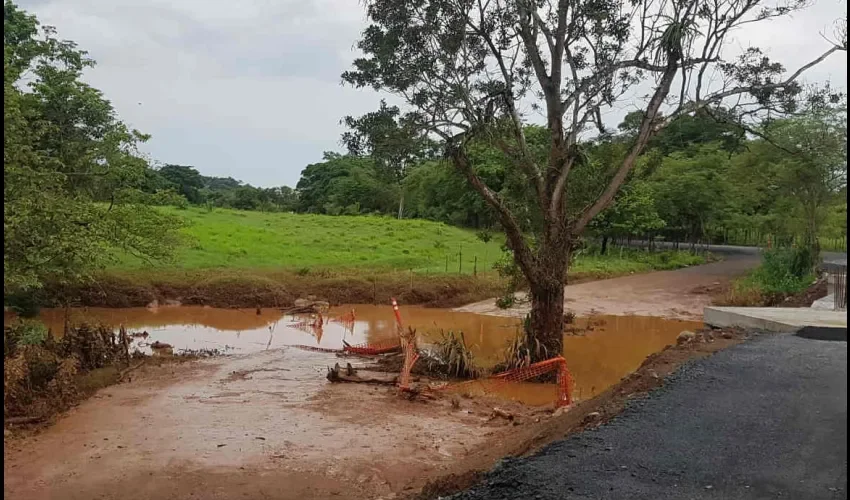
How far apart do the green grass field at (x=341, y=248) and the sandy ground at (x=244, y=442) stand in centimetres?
1525

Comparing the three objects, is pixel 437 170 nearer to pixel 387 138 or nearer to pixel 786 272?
pixel 387 138

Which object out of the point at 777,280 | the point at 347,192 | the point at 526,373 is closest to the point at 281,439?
the point at 526,373

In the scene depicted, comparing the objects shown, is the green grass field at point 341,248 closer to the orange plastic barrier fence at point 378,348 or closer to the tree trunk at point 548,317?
the orange plastic barrier fence at point 378,348

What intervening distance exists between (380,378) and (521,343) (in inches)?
109

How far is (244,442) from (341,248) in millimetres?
25236

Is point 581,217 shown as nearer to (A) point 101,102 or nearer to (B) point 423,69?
(B) point 423,69

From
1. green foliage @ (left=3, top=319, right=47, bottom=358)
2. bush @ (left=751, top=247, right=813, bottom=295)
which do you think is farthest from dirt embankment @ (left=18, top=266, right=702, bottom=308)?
green foliage @ (left=3, top=319, right=47, bottom=358)

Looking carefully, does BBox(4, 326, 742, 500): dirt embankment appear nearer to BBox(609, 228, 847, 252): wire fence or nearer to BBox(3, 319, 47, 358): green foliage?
BBox(3, 319, 47, 358): green foliage

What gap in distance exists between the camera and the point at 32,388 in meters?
9.88

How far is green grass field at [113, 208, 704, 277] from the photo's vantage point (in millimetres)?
28469

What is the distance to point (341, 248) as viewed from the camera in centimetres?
3362

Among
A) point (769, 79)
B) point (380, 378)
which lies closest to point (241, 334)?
point (380, 378)

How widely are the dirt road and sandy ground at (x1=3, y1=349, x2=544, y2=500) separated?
10.0 meters

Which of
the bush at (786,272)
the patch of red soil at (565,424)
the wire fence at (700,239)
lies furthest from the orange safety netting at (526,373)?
the wire fence at (700,239)
